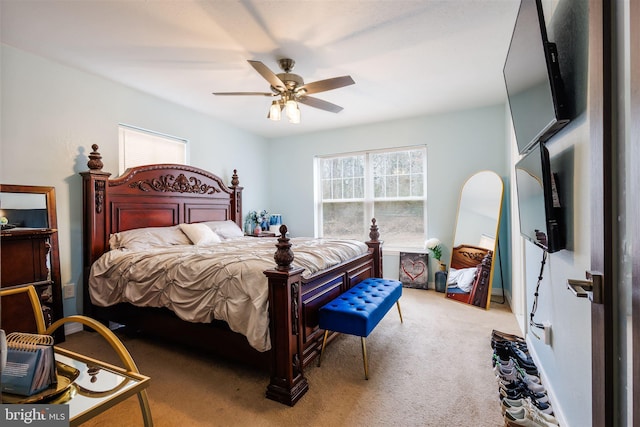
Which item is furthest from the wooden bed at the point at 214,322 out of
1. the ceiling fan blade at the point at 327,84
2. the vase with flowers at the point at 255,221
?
the ceiling fan blade at the point at 327,84

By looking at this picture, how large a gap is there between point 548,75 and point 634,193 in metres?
0.82

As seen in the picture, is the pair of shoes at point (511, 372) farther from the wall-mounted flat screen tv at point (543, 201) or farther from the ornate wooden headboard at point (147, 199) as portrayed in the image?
the ornate wooden headboard at point (147, 199)

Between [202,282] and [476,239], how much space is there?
3.50m

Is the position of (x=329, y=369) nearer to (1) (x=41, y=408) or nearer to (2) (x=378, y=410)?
(2) (x=378, y=410)

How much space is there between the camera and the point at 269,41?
2.42 meters

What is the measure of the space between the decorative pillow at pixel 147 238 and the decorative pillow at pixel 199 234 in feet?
0.20

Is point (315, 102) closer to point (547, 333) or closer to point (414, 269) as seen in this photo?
point (547, 333)

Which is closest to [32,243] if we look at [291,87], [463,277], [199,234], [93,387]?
[199,234]

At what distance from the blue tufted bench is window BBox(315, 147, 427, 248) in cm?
231

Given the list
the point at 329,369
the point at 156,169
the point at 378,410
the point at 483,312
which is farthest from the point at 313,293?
the point at 156,169

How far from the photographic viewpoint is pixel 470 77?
3176mm

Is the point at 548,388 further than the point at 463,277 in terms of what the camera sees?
No

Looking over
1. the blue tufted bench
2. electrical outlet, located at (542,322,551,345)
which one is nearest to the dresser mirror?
the blue tufted bench

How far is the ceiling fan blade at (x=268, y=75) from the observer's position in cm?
216
